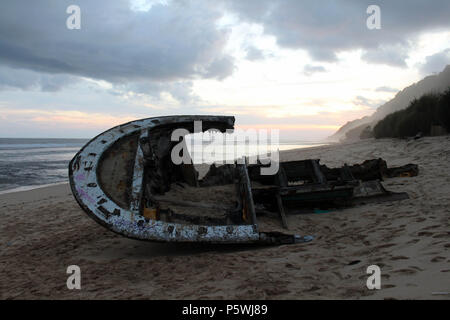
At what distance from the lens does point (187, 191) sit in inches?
260

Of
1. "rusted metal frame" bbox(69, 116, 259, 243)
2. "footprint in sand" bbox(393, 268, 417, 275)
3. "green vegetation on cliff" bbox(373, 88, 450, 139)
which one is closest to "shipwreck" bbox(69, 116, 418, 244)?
"rusted metal frame" bbox(69, 116, 259, 243)

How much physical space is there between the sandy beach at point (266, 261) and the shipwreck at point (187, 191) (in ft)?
0.95

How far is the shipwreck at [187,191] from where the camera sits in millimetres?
4180

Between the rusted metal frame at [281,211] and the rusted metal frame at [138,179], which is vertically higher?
the rusted metal frame at [138,179]

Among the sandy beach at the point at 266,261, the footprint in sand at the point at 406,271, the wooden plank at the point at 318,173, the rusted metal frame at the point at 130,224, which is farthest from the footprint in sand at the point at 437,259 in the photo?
the wooden plank at the point at 318,173

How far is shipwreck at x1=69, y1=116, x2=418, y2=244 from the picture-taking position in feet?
13.7

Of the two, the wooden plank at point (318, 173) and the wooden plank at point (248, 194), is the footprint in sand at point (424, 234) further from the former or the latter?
the wooden plank at point (318, 173)

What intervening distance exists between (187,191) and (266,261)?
3.18 metres

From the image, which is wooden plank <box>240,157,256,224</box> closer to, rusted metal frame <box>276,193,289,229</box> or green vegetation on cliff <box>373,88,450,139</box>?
rusted metal frame <box>276,193,289,229</box>

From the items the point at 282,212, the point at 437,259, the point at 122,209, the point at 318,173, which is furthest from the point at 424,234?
the point at 122,209

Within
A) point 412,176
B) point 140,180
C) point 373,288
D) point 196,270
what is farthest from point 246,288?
point 412,176

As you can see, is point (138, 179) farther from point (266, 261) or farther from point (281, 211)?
point (281, 211)
